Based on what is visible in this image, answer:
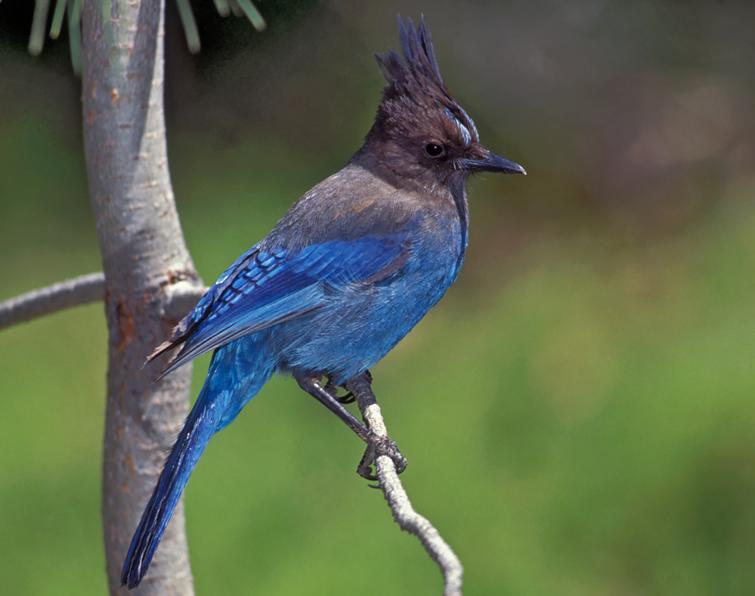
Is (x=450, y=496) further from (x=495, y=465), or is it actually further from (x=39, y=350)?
(x=39, y=350)

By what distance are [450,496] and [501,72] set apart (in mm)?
2092

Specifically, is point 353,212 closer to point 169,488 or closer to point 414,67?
point 414,67

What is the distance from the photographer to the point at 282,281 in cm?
271

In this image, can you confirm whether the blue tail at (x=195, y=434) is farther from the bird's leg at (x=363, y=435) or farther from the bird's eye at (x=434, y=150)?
the bird's eye at (x=434, y=150)

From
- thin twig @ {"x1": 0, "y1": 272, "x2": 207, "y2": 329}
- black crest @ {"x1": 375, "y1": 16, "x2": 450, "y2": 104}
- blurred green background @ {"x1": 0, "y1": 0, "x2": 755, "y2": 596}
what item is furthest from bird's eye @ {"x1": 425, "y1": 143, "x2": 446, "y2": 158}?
blurred green background @ {"x1": 0, "y1": 0, "x2": 755, "y2": 596}

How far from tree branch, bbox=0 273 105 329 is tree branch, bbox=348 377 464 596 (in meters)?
0.66

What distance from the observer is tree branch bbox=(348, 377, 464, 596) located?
5.33 feet

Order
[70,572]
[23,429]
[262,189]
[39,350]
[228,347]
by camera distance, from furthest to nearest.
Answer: [262,189] → [39,350] → [23,429] → [70,572] → [228,347]

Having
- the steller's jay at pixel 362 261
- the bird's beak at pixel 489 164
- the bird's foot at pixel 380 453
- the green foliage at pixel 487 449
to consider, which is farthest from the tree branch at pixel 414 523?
the green foliage at pixel 487 449

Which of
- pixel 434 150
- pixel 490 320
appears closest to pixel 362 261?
pixel 434 150

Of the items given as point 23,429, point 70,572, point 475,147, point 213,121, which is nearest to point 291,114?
point 213,121

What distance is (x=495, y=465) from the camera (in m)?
4.04

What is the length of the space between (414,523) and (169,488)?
2.36 ft

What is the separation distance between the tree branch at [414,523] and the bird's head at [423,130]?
0.60 meters
